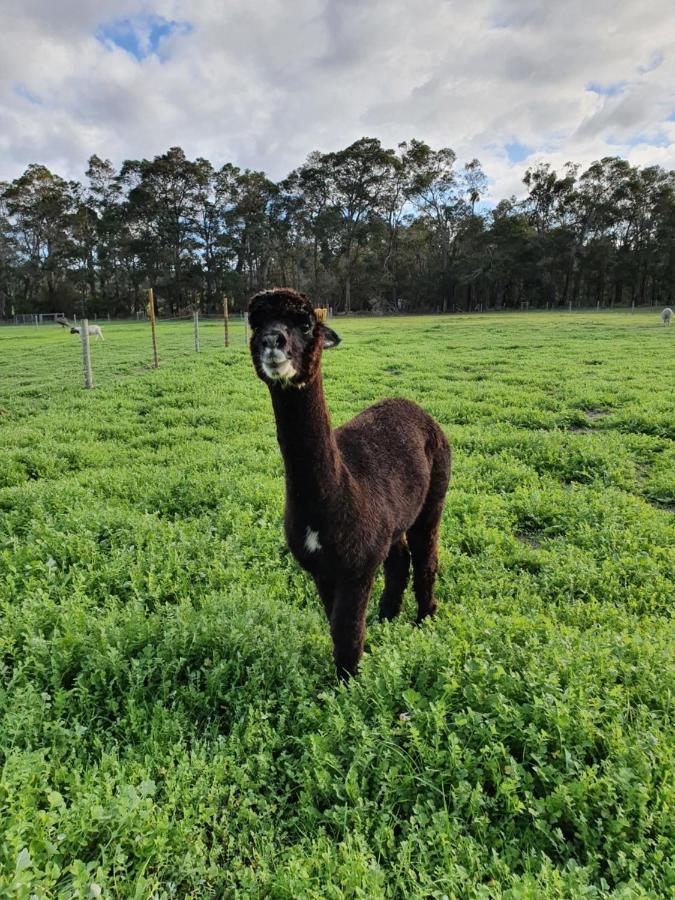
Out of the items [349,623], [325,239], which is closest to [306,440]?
[349,623]

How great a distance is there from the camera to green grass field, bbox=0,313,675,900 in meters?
1.87

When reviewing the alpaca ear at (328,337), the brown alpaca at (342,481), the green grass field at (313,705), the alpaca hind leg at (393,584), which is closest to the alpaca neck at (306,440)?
the brown alpaca at (342,481)

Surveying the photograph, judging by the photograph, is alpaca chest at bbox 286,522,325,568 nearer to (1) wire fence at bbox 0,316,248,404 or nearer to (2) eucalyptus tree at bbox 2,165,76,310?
(1) wire fence at bbox 0,316,248,404

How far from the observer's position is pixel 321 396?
2588 millimetres

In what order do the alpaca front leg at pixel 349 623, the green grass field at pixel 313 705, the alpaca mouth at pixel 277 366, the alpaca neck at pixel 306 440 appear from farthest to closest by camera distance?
the alpaca front leg at pixel 349 623, the alpaca neck at pixel 306 440, the alpaca mouth at pixel 277 366, the green grass field at pixel 313 705

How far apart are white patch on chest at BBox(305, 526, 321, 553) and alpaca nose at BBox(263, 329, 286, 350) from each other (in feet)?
3.33

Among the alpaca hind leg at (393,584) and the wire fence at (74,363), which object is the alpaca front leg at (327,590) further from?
the wire fence at (74,363)

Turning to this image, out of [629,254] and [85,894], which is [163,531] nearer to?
[85,894]

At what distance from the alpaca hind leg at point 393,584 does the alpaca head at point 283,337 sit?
5.88 feet

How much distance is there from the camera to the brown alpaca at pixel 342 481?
89.1 inches

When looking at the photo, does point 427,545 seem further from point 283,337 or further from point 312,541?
point 283,337

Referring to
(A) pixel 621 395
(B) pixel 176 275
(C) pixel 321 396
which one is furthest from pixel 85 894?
(B) pixel 176 275

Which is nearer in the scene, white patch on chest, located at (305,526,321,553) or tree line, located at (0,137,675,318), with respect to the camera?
white patch on chest, located at (305,526,321,553)

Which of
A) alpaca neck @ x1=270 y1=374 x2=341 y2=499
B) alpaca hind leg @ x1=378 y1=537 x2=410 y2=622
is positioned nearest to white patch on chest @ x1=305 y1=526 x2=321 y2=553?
alpaca neck @ x1=270 y1=374 x2=341 y2=499
